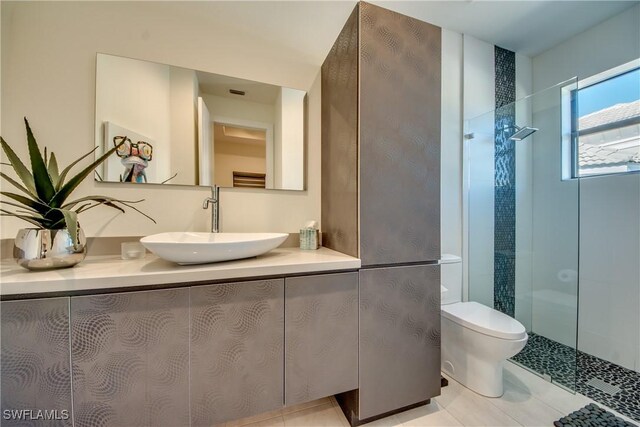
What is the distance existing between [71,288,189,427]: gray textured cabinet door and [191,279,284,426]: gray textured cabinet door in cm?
5

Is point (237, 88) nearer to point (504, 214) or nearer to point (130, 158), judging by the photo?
point (130, 158)

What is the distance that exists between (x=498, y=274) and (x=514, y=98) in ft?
5.22

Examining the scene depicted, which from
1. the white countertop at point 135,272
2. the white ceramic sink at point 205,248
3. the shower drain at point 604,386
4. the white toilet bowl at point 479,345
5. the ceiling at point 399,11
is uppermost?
the ceiling at point 399,11

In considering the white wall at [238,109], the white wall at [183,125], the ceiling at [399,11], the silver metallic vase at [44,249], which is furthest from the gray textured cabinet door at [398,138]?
the silver metallic vase at [44,249]

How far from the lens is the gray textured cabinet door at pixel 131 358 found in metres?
0.85

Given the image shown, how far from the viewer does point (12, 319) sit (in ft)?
2.57

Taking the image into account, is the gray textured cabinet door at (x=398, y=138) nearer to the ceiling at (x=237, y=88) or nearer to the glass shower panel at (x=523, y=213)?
the ceiling at (x=237, y=88)

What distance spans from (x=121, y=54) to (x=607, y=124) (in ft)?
10.7

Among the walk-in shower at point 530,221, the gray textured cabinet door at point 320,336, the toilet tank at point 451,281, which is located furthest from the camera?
the toilet tank at point 451,281

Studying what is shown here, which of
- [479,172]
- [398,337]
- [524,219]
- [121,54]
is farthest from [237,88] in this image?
[524,219]

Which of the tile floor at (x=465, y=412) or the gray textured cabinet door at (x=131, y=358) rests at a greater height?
the gray textured cabinet door at (x=131, y=358)

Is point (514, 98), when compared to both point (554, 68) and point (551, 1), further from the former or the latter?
point (551, 1)

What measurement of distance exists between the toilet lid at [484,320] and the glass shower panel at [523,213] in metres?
0.35

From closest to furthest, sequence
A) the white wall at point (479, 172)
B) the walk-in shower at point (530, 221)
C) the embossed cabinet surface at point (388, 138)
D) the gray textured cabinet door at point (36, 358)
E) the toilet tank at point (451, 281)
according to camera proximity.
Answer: the gray textured cabinet door at point (36, 358) < the embossed cabinet surface at point (388, 138) < the walk-in shower at point (530, 221) < the toilet tank at point (451, 281) < the white wall at point (479, 172)
